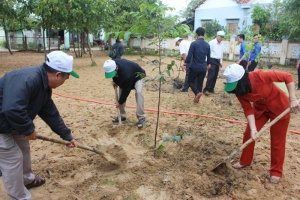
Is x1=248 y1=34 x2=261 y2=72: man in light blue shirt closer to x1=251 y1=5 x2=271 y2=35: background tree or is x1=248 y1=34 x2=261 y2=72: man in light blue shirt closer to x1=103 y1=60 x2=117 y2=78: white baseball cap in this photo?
x1=103 y1=60 x2=117 y2=78: white baseball cap

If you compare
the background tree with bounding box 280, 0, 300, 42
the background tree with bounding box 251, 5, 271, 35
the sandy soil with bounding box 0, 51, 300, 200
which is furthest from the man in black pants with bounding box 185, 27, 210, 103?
the background tree with bounding box 251, 5, 271, 35

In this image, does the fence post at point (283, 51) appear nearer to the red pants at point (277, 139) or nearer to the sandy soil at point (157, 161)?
the sandy soil at point (157, 161)

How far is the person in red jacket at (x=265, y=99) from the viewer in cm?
275

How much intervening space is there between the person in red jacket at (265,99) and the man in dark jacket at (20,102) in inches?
64.8

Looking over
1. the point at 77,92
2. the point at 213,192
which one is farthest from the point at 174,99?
the point at 213,192

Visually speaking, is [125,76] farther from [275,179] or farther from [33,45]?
Result: [33,45]

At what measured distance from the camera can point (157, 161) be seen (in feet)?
11.7

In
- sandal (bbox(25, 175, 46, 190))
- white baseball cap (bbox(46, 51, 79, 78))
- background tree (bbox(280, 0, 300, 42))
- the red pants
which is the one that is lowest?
sandal (bbox(25, 175, 46, 190))

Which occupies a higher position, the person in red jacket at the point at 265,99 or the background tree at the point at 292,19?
the background tree at the point at 292,19

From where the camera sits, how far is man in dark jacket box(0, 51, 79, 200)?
210 cm

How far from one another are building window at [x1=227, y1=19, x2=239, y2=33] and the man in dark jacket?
19.1m

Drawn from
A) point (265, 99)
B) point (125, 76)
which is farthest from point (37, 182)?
point (265, 99)

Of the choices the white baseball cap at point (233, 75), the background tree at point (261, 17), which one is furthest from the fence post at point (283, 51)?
the white baseball cap at point (233, 75)

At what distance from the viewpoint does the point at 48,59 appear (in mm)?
2311
